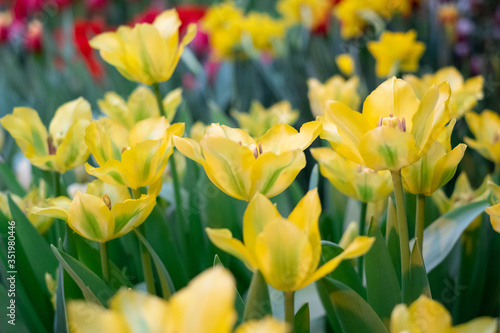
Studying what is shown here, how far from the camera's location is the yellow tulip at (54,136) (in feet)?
1.53

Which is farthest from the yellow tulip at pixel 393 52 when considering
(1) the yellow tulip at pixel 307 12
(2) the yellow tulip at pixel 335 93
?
(1) the yellow tulip at pixel 307 12

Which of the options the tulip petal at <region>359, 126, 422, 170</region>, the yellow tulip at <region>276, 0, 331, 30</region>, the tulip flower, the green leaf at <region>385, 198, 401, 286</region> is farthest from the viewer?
the yellow tulip at <region>276, 0, 331, 30</region>

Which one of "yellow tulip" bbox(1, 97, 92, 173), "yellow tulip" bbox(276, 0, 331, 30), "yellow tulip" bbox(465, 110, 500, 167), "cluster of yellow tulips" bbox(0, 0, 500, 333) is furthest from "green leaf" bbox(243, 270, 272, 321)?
"yellow tulip" bbox(276, 0, 331, 30)

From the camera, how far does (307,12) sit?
1.30m

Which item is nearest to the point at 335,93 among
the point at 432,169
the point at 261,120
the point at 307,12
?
the point at 261,120

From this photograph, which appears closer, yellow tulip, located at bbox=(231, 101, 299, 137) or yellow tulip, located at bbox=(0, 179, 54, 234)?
yellow tulip, located at bbox=(0, 179, 54, 234)

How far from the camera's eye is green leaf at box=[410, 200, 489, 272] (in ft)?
1.49

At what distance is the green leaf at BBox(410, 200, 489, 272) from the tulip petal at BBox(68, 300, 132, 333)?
0.32 m

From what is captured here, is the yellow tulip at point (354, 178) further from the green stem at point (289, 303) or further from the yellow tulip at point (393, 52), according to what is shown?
the yellow tulip at point (393, 52)

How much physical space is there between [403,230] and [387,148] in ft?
0.21

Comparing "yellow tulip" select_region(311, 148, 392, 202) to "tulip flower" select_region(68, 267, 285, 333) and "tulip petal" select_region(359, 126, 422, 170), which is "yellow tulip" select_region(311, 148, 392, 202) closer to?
"tulip petal" select_region(359, 126, 422, 170)

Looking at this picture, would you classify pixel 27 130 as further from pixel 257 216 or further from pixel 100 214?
pixel 257 216

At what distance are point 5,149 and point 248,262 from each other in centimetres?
82

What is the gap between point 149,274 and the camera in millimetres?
408
